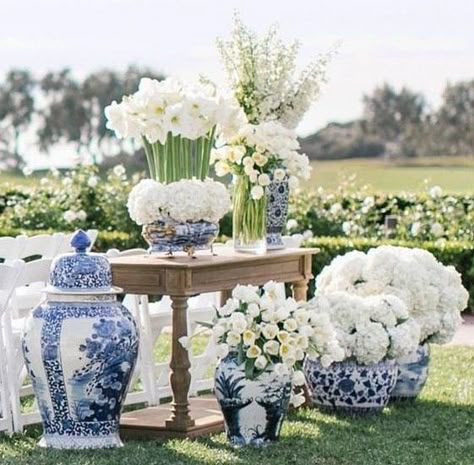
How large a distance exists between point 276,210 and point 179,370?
131 cm

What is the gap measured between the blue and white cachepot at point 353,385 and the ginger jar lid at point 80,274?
1481 mm

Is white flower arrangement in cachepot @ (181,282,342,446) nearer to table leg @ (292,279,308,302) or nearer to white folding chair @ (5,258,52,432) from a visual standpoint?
white folding chair @ (5,258,52,432)

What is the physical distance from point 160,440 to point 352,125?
32.6 meters

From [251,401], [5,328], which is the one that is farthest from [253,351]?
[5,328]

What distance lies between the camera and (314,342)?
6832 millimetres

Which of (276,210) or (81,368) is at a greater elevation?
(276,210)

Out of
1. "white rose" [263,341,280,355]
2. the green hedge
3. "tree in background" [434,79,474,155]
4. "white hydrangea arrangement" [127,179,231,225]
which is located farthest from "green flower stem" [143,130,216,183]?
"tree in background" [434,79,474,155]

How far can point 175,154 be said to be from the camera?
7285 millimetres

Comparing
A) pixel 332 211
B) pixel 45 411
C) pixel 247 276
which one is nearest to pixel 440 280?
pixel 247 276

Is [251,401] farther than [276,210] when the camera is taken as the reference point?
No

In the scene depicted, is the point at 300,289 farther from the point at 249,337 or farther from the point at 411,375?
the point at 249,337

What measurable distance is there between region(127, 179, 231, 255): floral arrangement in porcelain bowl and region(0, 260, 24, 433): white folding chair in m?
0.71

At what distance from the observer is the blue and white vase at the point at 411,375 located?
7.89 metres

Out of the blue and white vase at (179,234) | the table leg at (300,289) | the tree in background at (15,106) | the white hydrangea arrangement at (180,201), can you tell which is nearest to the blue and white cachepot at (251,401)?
the blue and white vase at (179,234)
